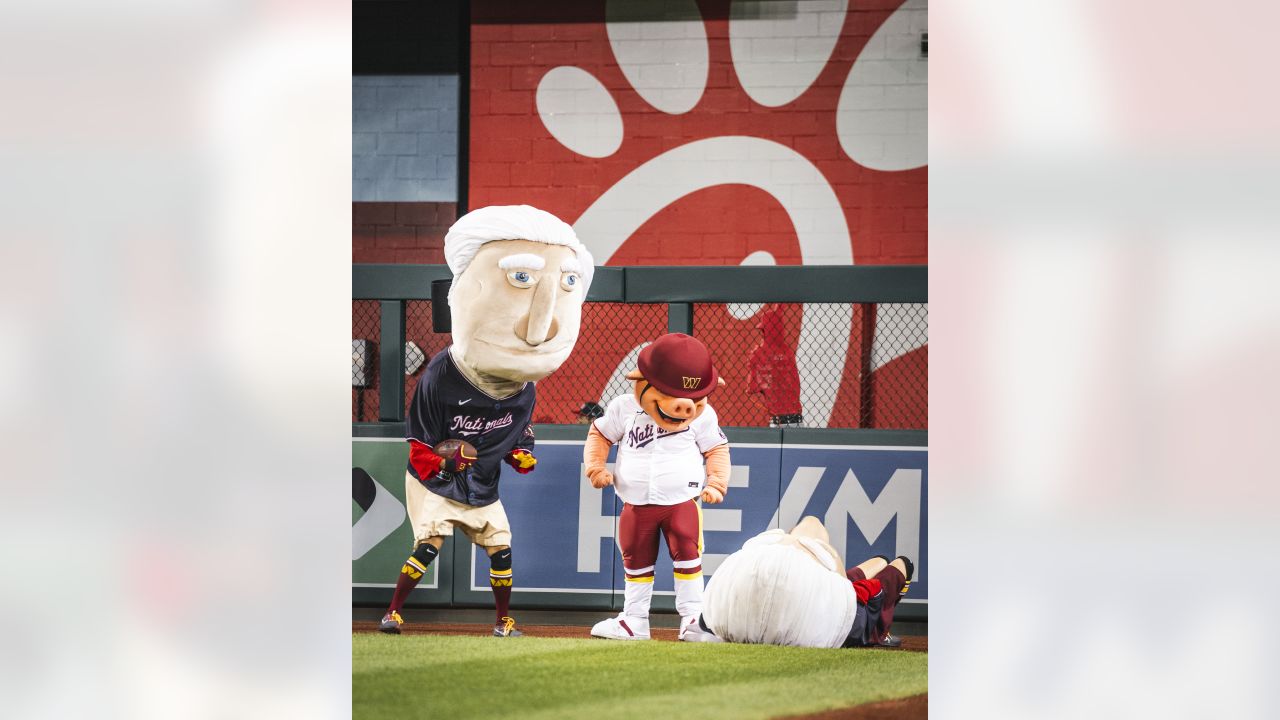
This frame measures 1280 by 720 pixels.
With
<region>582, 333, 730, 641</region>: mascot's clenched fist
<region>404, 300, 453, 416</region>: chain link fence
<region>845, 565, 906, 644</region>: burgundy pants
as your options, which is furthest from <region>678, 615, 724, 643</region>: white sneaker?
<region>404, 300, 453, 416</region>: chain link fence

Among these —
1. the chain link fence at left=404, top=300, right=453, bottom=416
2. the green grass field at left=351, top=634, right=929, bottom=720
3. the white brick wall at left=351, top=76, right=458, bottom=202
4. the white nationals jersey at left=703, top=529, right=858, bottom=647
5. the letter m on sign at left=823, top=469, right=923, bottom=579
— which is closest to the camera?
the green grass field at left=351, top=634, right=929, bottom=720

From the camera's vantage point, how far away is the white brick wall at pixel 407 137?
6.86 m

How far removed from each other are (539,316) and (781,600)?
130 cm

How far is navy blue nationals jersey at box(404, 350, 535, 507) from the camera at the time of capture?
427 centimetres

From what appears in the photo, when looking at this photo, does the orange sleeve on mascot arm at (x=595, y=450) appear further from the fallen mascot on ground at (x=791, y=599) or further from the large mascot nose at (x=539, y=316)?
the fallen mascot on ground at (x=791, y=599)

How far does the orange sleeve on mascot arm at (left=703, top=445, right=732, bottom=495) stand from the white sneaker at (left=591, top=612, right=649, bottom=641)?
1.85 feet

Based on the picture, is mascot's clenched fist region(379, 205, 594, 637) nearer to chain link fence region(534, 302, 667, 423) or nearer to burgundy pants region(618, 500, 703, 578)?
burgundy pants region(618, 500, 703, 578)

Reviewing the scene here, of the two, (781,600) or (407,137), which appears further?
(407,137)

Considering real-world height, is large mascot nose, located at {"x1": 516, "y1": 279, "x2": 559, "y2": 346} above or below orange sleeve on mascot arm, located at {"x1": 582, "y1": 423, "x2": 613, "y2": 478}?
above

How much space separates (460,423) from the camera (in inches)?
169

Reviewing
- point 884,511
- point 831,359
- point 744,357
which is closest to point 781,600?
point 884,511

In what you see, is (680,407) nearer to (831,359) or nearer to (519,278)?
(519,278)
